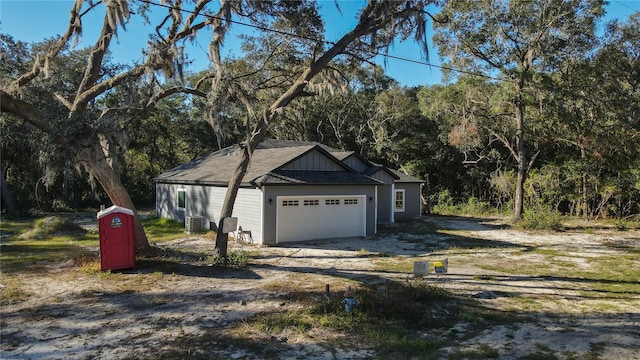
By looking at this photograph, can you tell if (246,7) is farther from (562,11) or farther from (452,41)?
(562,11)

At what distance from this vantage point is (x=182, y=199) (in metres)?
17.8

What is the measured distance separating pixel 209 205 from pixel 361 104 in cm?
1522

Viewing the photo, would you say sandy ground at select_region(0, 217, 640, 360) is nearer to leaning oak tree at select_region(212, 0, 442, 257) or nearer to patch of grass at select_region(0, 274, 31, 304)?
patch of grass at select_region(0, 274, 31, 304)

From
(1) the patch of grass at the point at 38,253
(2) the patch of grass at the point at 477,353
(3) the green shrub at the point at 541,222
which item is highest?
(3) the green shrub at the point at 541,222

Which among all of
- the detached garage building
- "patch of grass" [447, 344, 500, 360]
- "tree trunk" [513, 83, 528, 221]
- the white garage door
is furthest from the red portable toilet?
"tree trunk" [513, 83, 528, 221]

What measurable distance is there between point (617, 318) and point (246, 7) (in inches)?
359

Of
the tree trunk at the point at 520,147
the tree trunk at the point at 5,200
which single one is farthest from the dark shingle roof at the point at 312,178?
the tree trunk at the point at 5,200

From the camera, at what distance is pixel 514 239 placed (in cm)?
1480

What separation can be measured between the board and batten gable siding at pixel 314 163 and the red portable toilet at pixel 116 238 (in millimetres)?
6205

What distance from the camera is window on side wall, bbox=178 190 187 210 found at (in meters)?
17.4

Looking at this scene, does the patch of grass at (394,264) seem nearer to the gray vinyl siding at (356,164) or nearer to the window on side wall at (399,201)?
the gray vinyl siding at (356,164)

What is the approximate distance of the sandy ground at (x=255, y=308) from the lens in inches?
190

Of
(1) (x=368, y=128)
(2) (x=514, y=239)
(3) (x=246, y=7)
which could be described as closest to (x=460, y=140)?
(2) (x=514, y=239)

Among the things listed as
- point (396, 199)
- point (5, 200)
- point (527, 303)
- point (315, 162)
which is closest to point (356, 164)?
point (396, 199)
